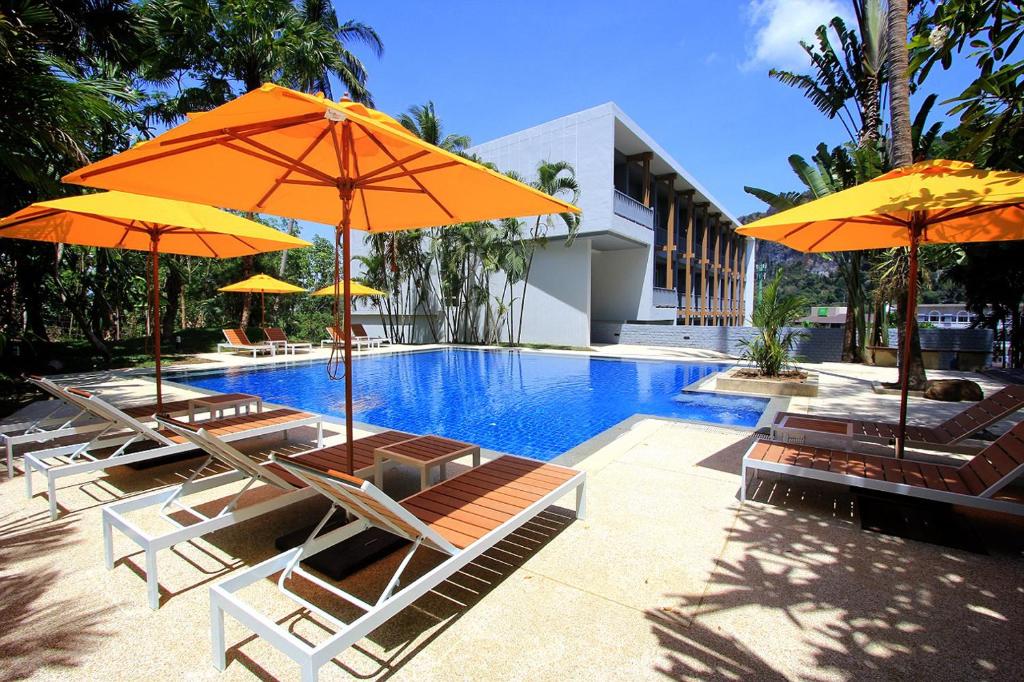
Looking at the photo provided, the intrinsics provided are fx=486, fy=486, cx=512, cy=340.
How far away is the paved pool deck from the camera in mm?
2291

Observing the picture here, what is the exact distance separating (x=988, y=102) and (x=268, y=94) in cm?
418

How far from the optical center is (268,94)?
7.47 feet

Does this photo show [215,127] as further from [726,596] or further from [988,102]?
[988,102]

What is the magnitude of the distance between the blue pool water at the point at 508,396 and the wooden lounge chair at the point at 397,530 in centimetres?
278

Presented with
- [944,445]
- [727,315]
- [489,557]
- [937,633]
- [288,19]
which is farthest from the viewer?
[727,315]

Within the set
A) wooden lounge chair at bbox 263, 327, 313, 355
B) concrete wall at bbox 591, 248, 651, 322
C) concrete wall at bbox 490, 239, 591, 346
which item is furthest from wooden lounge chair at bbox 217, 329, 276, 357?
concrete wall at bbox 591, 248, 651, 322

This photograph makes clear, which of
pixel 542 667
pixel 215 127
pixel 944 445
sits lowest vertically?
pixel 542 667

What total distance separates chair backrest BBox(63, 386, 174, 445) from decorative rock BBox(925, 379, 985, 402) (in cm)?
1203

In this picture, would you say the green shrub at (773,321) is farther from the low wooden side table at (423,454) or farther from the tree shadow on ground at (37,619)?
the tree shadow on ground at (37,619)

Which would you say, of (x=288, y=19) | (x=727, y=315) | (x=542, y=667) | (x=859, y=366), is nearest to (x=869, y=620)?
(x=542, y=667)

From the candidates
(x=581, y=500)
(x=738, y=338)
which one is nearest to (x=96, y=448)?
(x=581, y=500)

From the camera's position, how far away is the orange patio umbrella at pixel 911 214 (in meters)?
3.75

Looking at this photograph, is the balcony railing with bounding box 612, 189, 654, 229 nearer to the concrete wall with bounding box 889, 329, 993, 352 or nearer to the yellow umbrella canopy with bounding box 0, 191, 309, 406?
the concrete wall with bounding box 889, 329, 993, 352

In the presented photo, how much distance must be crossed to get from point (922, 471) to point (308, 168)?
17.2 feet
